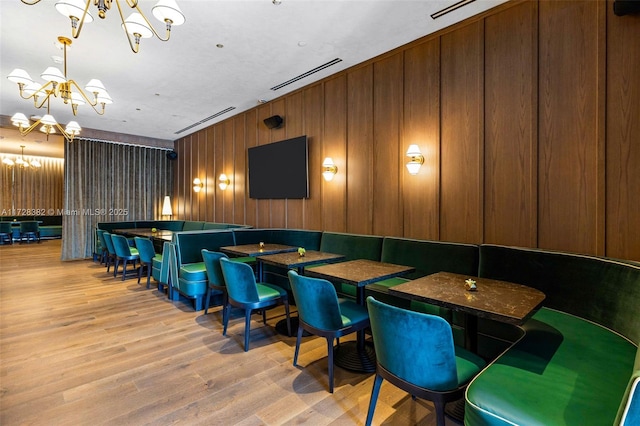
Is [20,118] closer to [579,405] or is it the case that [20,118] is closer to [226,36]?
[226,36]

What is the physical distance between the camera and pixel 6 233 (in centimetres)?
1127

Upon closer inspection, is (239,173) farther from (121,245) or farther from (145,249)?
(121,245)

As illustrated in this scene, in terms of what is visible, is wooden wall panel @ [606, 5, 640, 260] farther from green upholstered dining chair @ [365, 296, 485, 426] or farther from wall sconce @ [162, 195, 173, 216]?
wall sconce @ [162, 195, 173, 216]

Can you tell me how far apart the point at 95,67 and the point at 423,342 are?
545 cm

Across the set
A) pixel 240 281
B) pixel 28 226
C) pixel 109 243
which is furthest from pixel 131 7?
pixel 28 226

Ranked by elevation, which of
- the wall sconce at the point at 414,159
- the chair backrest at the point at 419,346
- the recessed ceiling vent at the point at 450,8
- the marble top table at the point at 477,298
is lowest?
the chair backrest at the point at 419,346

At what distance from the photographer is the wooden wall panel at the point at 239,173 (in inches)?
259

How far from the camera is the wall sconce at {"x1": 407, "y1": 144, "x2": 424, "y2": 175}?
3.64 meters

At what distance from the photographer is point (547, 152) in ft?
9.32

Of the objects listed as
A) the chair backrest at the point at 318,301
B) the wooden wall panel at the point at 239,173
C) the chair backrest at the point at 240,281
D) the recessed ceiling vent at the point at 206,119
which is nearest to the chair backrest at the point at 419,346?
the chair backrest at the point at 318,301

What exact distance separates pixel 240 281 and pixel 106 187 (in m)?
7.41

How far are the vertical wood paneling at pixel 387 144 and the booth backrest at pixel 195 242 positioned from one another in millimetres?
2338

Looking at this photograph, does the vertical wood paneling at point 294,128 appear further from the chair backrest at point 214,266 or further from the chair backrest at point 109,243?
the chair backrest at point 109,243

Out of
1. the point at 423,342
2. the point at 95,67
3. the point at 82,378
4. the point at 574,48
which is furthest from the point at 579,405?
the point at 95,67
